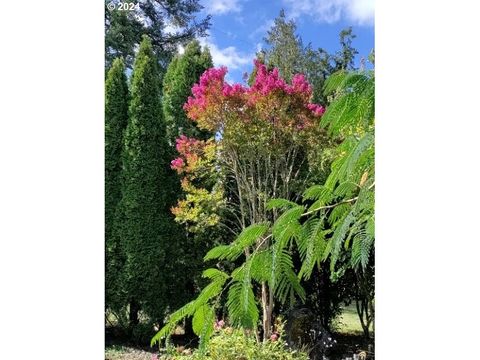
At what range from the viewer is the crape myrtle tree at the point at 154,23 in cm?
317

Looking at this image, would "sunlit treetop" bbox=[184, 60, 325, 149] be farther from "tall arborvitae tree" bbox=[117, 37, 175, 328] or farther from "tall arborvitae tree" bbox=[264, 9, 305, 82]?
"tall arborvitae tree" bbox=[117, 37, 175, 328]

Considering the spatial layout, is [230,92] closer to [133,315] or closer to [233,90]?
[233,90]

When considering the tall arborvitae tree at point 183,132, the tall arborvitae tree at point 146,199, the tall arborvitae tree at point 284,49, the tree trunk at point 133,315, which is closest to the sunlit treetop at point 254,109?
the tall arborvitae tree at point 284,49

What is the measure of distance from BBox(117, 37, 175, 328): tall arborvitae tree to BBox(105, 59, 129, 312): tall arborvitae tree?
0.19 feet

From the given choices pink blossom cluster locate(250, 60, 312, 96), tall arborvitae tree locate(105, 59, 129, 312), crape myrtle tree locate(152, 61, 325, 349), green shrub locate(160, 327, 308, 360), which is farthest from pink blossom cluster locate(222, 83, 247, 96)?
green shrub locate(160, 327, 308, 360)

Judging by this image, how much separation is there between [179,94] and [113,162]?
812 mm

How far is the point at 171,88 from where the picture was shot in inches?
182

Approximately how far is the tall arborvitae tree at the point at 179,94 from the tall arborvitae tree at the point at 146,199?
136 millimetres

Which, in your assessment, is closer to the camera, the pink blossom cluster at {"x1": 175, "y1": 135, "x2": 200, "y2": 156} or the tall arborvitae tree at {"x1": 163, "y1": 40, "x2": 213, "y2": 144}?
the pink blossom cluster at {"x1": 175, "y1": 135, "x2": 200, "y2": 156}

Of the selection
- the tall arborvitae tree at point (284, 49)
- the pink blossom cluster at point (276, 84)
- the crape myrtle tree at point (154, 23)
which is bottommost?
the pink blossom cluster at point (276, 84)

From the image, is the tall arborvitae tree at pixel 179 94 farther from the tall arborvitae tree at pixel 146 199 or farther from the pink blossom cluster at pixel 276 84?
the pink blossom cluster at pixel 276 84

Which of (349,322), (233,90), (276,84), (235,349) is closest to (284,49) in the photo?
(276,84)

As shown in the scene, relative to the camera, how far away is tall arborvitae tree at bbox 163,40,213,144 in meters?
4.50
